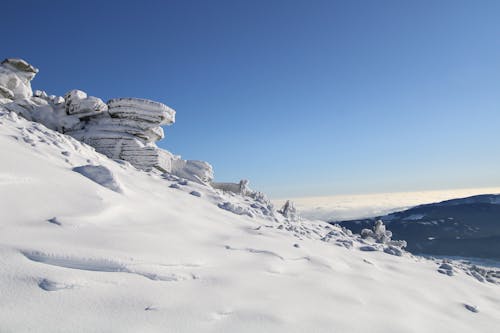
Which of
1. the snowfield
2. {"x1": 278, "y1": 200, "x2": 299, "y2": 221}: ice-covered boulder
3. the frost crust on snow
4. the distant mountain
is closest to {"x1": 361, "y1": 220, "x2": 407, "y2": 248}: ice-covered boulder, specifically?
{"x1": 278, "y1": 200, "x2": 299, "y2": 221}: ice-covered boulder

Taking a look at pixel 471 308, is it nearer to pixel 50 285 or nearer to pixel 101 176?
pixel 50 285

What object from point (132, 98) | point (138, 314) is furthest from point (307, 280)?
point (132, 98)

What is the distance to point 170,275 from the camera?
9.87 feet

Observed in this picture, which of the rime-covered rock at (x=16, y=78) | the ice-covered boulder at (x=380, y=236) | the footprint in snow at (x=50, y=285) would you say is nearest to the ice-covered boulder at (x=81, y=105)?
the rime-covered rock at (x=16, y=78)

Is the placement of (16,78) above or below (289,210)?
above

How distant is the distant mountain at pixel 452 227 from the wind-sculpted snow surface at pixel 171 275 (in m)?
44.6

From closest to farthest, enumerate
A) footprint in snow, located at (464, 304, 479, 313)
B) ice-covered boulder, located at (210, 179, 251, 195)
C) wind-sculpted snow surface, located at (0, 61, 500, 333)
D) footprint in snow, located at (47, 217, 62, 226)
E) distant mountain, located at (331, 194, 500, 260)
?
wind-sculpted snow surface, located at (0, 61, 500, 333)
footprint in snow, located at (47, 217, 62, 226)
footprint in snow, located at (464, 304, 479, 313)
ice-covered boulder, located at (210, 179, 251, 195)
distant mountain, located at (331, 194, 500, 260)

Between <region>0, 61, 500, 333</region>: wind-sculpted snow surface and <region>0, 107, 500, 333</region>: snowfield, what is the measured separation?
0.04 feet

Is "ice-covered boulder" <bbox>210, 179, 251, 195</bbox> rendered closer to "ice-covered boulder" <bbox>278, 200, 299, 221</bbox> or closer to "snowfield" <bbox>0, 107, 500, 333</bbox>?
"ice-covered boulder" <bbox>278, 200, 299, 221</bbox>

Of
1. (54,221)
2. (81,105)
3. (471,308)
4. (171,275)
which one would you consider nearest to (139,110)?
(81,105)

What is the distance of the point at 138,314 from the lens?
7.63 feet

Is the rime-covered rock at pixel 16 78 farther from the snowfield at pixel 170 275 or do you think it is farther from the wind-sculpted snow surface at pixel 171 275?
the snowfield at pixel 170 275

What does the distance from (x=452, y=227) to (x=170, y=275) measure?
6764 centimetres

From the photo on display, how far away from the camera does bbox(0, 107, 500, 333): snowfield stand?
2.33m
